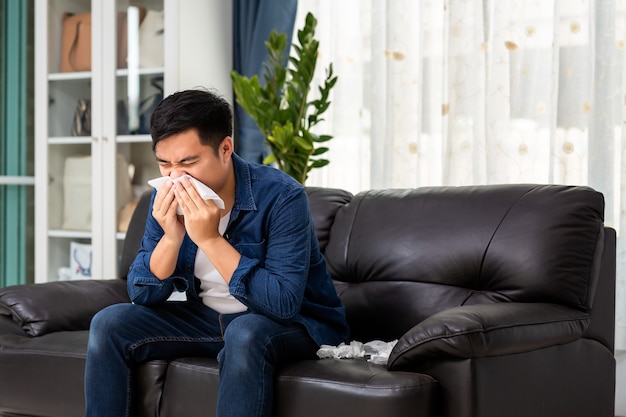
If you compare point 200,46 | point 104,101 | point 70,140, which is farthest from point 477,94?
point 70,140

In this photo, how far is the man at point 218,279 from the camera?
1.93m

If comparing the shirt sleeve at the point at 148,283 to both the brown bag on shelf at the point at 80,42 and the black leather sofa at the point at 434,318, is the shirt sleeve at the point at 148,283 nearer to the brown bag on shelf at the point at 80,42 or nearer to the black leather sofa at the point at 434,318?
the black leather sofa at the point at 434,318

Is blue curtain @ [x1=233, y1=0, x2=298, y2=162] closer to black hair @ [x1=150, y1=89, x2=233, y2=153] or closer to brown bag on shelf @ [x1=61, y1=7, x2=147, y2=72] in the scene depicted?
brown bag on shelf @ [x1=61, y1=7, x2=147, y2=72]

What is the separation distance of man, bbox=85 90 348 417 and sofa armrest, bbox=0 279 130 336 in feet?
1.46

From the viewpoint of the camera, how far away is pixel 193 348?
2.13m

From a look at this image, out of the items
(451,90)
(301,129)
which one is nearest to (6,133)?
(301,129)

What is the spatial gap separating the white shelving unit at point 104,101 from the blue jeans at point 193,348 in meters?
1.70

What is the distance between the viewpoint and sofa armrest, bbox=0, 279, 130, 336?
8.02 ft

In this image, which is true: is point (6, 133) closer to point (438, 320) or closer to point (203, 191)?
point (203, 191)

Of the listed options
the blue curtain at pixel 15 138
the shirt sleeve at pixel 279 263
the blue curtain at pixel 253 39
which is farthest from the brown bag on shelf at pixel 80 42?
the shirt sleeve at pixel 279 263

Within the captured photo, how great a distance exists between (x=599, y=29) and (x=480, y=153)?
0.60 m

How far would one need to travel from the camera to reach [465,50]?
3197mm

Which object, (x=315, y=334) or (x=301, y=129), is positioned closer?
(x=315, y=334)

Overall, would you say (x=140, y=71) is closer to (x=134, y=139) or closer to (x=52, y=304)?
(x=134, y=139)
